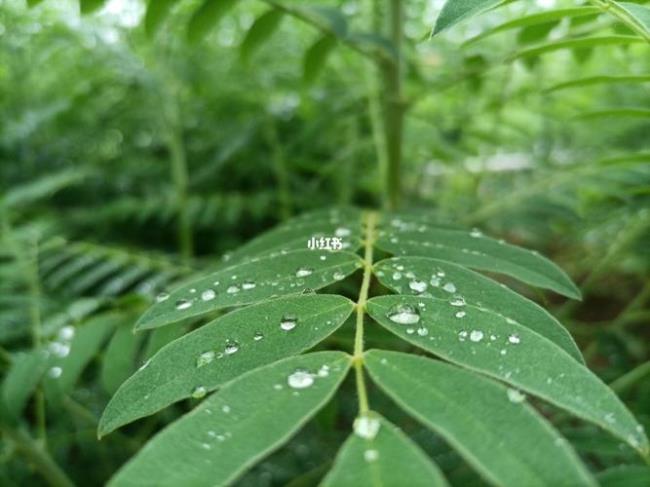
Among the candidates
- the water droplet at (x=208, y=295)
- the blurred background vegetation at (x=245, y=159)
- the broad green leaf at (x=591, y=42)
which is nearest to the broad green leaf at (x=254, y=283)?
the water droplet at (x=208, y=295)

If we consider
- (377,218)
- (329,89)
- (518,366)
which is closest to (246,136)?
(329,89)

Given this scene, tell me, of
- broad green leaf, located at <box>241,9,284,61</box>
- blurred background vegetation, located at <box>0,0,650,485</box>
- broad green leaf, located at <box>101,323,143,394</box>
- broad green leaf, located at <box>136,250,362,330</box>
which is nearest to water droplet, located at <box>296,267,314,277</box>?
broad green leaf, located at <box>136,250,362,330</box>

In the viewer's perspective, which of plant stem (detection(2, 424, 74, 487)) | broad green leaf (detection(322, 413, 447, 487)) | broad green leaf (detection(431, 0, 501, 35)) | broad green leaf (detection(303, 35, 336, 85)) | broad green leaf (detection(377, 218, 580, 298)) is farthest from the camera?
broad green leaf (detection(303, 35, 336, 85))

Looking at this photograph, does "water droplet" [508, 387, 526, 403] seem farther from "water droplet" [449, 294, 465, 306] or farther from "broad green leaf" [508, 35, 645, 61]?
"broad green leaf" [508, 35, 645, 61]

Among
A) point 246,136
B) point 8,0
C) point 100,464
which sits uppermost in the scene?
point 8,0

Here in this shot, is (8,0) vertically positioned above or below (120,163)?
above

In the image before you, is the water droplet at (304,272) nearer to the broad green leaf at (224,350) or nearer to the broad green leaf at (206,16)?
the broad green leaf at (224,350)

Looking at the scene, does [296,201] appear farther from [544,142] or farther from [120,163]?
[544,142]
